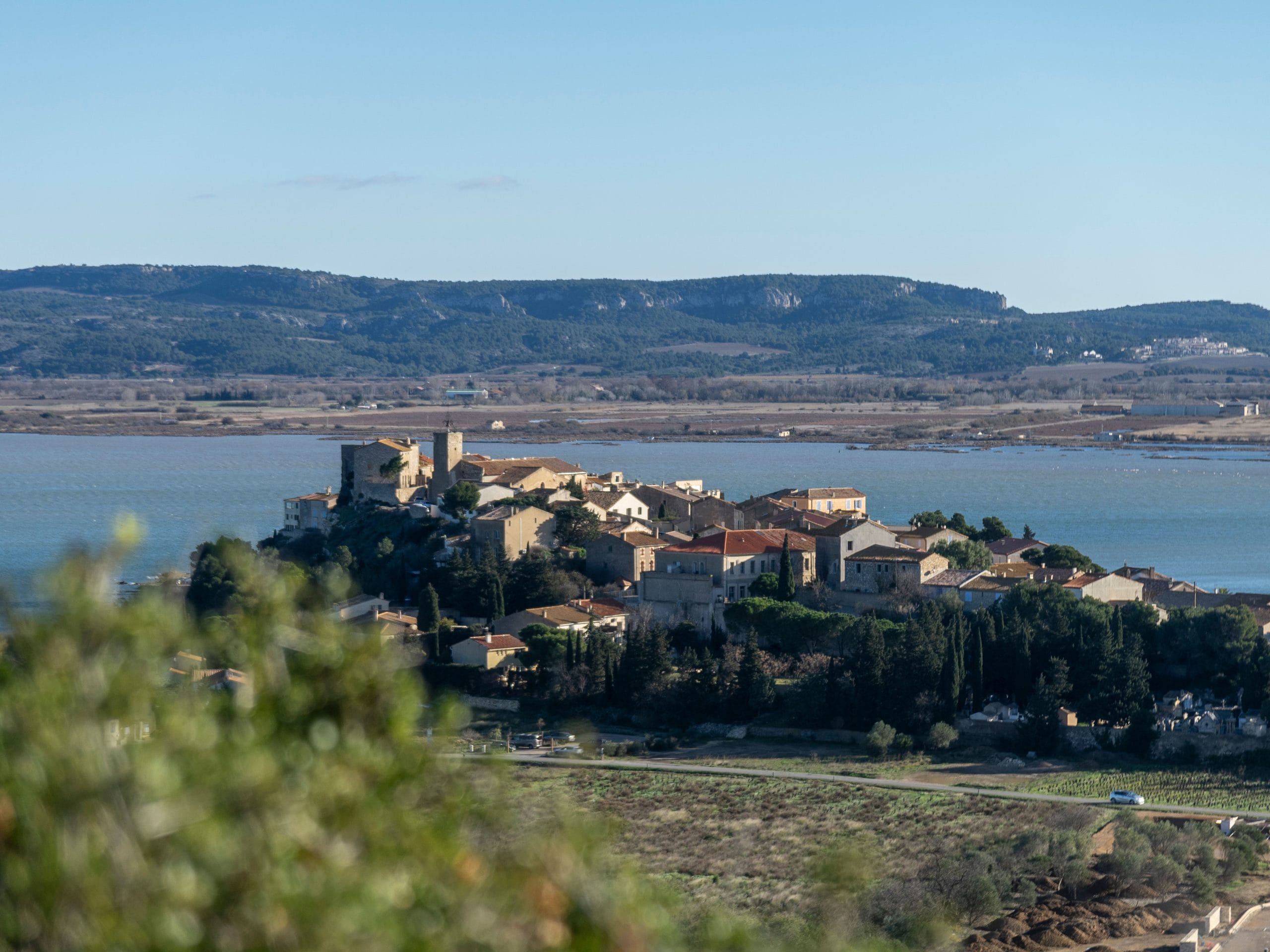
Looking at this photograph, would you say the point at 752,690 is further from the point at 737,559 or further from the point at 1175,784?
the point at 1175,784

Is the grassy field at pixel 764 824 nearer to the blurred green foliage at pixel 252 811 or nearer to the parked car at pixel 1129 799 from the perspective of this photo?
the parked car at pixel 1129 799

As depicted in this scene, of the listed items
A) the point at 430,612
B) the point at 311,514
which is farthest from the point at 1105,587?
the point at 311,514

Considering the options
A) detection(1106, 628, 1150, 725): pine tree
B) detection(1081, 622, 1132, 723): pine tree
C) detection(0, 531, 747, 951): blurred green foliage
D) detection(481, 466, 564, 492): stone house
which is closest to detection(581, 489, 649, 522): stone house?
detection(481, 466, 564, 492): stone house

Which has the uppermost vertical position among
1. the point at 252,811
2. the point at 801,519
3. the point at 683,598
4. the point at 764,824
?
the point at 252,811

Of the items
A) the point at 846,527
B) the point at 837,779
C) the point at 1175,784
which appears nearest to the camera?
the point at 1175,784

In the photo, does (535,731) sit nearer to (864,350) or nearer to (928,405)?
(928,405)

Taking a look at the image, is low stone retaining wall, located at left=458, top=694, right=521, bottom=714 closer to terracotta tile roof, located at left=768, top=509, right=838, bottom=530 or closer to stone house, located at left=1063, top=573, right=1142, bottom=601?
terracotta tile roof, located at left=768, top=509, right=838, bottom=530
